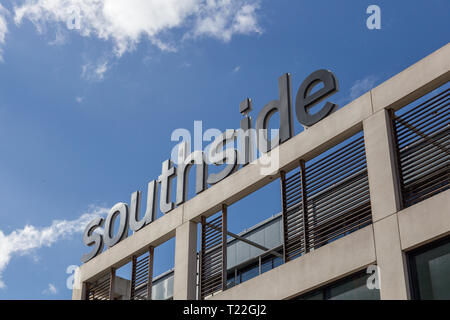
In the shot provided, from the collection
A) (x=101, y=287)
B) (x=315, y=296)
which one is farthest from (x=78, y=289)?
(x=315, y=296)

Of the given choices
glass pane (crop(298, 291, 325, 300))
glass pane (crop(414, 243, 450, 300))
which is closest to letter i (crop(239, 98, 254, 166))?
glass pane (crop(298, 291, 325, 300))

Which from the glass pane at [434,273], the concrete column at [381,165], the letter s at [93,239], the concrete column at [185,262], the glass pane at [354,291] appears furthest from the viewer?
the letter s at [93,239]

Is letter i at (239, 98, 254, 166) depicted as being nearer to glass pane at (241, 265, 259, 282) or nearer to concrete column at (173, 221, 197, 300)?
concrete column at (173, 221, 197, 300)

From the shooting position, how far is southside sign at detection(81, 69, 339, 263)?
23.4 meters

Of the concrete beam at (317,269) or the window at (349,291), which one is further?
the concrete beam at (317,269)

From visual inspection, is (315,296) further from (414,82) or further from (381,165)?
(414,82)

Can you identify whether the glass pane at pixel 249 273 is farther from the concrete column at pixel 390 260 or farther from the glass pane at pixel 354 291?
the concrete column at pixel 390 260

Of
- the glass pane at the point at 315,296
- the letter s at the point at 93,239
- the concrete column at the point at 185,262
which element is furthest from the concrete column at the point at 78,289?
the glass pane at the point at 315,296

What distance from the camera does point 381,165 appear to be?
64.8 feet

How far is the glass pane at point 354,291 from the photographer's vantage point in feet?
60.8

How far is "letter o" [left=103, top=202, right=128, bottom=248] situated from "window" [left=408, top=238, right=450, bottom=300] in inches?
533

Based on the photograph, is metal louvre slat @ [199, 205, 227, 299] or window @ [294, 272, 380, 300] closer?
window @ [294, 272, 380, 300]

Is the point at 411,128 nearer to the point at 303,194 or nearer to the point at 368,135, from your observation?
the point at 368,135

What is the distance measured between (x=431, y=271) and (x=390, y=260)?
45.2 inches
